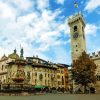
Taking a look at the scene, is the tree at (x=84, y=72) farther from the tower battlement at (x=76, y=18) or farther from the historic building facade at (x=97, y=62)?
the tower battlement at (x=76, y=18)

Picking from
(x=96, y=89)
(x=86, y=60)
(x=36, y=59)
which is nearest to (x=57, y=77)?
(x=36, y=59)

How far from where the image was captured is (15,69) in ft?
218

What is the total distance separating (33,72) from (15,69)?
22.3ft

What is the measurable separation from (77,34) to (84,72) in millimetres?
20555

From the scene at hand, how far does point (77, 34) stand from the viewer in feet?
234

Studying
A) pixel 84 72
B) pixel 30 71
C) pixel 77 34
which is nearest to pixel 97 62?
pixel 77 34

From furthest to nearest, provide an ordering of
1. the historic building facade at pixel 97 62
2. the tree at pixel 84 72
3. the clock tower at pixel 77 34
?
the clock tower at pixel 77 34
the historic building facade at pixel 97 62
the tree at pixel 84 72

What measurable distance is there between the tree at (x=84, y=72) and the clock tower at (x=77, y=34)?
1218 cm

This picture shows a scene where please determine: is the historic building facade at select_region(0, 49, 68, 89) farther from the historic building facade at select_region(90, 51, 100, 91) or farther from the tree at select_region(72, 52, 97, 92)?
the historic building facade at select_region(90, 51, 100, 91)

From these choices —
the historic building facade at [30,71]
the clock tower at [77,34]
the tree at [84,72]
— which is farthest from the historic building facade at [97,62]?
the historic building facade at [30,71]

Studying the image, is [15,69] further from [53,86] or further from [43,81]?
[53,86]

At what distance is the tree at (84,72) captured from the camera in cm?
5359

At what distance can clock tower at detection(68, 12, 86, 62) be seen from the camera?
227 feet

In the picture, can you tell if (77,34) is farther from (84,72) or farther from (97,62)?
(84,72)
